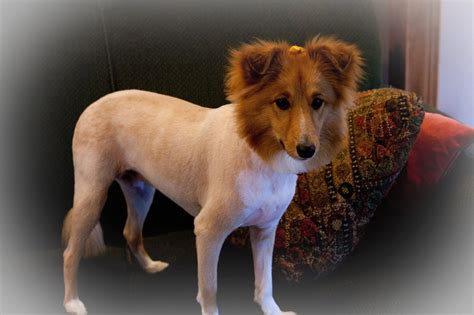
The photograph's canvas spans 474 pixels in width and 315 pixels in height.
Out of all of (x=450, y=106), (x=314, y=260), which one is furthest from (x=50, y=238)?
(x=450, y=106)

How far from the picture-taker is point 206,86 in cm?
187

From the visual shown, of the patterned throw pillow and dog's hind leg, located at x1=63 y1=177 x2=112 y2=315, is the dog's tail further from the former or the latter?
the patterned throw pillow

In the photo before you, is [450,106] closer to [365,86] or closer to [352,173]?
[365,86]

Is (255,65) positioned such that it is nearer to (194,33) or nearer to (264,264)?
(264,264)

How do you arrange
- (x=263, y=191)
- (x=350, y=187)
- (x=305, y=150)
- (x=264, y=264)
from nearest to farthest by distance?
(x=305, y=150)
(x=263, y=191)
(x=264, y=264)
(x=350, y=187)

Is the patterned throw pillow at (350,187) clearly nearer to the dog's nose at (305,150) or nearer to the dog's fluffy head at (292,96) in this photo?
the dog's fluffy head at (292,96)

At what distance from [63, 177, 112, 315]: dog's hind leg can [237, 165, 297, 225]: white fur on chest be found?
45cm

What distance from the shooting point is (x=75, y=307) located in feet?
4.93

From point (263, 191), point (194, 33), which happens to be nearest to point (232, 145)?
point (263, 191)

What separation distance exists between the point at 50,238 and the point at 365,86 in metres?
1.30

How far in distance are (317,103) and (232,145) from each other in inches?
8.7

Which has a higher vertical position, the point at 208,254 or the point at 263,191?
the point at 263,191

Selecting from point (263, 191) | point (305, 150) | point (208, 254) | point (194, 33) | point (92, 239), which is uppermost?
point (194, 33)

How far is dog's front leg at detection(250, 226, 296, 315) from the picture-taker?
1383 millimetres
